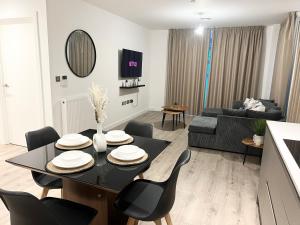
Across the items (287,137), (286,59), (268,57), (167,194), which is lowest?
(167,194)

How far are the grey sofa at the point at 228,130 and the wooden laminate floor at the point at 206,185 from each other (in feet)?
0.44

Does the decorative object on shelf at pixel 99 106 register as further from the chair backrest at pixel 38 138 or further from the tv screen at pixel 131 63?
the tv screen at pixel 131 63

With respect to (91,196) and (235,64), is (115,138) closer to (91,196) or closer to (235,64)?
(91,196)

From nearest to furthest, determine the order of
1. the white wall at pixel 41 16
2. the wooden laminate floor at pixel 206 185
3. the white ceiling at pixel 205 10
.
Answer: the wooden laminate floor at pixel 206 185 < the white wall at pixel 41 16 < the white ceiling at pixel 205 10

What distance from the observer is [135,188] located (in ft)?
5.80

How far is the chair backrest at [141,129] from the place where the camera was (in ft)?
7.98

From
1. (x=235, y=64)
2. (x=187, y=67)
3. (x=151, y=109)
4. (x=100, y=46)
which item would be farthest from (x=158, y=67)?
(x=100, y=46)

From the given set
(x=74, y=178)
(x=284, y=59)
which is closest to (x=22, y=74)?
(x=74, y=178)

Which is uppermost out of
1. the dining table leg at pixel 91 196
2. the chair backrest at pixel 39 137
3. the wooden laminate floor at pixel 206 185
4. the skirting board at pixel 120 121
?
the chair backrest at pixel 39 137

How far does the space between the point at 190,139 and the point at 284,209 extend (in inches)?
109

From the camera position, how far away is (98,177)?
1396 mm

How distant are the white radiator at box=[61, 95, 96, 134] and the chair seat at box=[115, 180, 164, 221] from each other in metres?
2.13

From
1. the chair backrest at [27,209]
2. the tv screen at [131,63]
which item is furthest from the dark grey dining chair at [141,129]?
the tv screen at [131,63]

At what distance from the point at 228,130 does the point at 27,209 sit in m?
3.22
